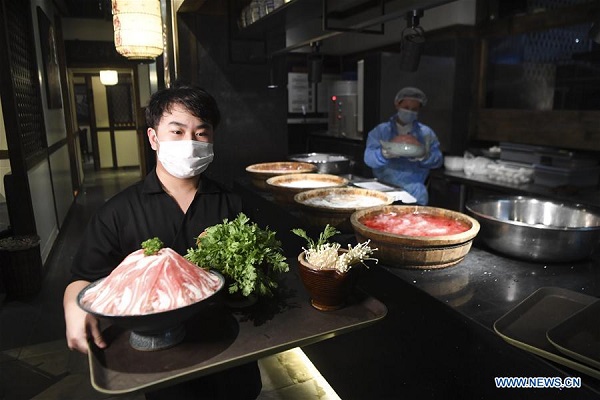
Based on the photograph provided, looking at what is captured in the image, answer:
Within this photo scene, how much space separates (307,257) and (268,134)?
11.1ft

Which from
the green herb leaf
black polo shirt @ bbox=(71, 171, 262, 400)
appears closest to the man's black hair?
black polo shirt @ bbox=(71, 171, 262, 400)

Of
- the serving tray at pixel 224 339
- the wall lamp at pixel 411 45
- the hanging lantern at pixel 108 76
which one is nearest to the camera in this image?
the serving tray at pixel 224 339

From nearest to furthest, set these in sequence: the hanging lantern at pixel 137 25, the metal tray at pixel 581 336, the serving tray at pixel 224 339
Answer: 1. the serving tray at pixel 224 339
2. the metal tray at pixel 581 336
3. the hanging lantern at pixel 137 25

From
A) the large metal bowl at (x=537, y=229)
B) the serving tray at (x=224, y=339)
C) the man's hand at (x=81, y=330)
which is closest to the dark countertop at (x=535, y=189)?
the large metal bowl at (x=537, y=229)

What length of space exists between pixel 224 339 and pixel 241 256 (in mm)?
258

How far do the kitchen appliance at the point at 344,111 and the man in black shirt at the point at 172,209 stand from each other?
17.0 feet

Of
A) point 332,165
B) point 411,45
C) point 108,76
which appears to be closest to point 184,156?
point 411,45

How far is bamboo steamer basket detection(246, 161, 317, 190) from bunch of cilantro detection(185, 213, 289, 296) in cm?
210

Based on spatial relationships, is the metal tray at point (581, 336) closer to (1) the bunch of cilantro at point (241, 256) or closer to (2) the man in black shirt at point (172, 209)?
(1) the bunch of cilantro at point (241, 256)

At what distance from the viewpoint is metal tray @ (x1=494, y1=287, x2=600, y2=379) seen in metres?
1.24

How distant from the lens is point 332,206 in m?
2.46

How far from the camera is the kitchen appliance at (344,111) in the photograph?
22.6ft

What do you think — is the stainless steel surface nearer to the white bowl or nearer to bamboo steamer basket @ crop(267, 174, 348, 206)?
bamboo steamer basket @ crop(267, 174, 348, 206)

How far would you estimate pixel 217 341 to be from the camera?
48.8 inches
